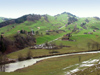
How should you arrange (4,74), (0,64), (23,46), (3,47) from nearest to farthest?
(4,74) < (0,64) < (3,47) < (23,46)

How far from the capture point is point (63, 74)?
1997 inches

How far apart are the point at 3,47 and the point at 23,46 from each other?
36.3 m

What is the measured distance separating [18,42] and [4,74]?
11262 centimetres

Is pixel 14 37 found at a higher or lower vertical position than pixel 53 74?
higher

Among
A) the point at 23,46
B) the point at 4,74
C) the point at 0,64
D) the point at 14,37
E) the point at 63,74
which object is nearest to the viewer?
the point at 63,74

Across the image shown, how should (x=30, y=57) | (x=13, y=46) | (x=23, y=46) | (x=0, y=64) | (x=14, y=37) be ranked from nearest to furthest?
(x=0, y=64) → (x=30, y=57) → (x=13, y=46) → (x=23, y=46) → (x=14, y=37)

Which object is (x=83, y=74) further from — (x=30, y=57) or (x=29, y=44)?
(x=29, y=44)

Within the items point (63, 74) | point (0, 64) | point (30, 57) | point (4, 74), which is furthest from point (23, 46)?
point (63, 74)

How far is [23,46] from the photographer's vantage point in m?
161

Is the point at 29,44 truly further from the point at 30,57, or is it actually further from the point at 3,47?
the point at 30,57

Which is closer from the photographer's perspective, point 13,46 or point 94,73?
point 94,73

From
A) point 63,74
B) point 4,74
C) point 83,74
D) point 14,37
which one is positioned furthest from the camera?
point 14,37

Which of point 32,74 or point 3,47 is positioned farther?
point 3,47

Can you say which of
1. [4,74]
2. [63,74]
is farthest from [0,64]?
[63,74]
